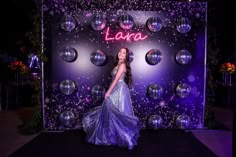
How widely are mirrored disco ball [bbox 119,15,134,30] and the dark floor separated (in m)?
2.59

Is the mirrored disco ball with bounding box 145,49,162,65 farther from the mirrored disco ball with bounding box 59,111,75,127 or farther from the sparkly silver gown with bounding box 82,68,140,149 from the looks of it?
the mirrored disco ball with bounding box 59,111,75,127

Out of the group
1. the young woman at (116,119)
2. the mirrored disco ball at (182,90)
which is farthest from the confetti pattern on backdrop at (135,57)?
the young woman at (116,119)

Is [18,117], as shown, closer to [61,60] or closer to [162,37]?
[61,60]

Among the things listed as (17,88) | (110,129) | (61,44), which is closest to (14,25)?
(17,88)

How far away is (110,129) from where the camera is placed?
197 inches

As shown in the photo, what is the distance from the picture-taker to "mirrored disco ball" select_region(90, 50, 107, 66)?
5.78 m

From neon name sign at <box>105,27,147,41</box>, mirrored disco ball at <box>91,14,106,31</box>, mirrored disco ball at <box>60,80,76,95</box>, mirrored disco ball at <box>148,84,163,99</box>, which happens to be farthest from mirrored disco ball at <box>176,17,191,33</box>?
mirrored disco ball at <box>60,80,76,95</box>

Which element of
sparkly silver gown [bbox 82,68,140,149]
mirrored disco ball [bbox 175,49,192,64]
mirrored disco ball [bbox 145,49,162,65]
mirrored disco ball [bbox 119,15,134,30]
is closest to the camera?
sparkly silver gown [bbox 82,68,140,149]

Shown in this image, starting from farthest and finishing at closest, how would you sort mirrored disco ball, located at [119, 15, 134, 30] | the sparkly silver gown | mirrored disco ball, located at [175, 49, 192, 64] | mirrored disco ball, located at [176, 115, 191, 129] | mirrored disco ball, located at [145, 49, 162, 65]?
mirrored disco ball, located at [176, 115, 191, 129] < mirrored disco ball, located at [175, 49, 192, 64] < mirrored disco ball, located at [145, 49, 162, 65] < mirrored disco ball, located at [119, 15, 134, 30] < the sparkly silver gown

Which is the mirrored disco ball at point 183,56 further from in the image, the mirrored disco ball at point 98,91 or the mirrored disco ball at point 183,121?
the mirrored disco ball at point 98,91

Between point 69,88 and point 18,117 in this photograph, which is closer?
point 69,88

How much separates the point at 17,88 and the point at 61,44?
4.49m

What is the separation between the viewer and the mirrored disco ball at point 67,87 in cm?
586

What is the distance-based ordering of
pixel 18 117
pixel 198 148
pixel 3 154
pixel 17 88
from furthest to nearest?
pixel 17 88, pixel 18 117, pixel 198 148, pixel 3 154
